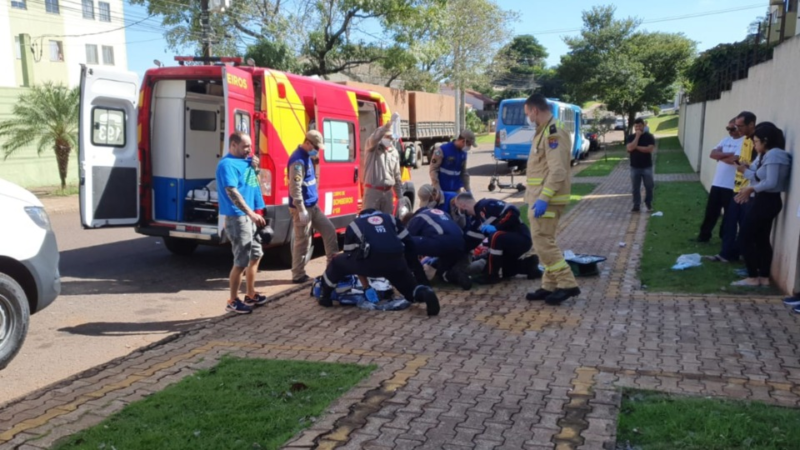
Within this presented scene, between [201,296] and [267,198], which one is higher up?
[267,198]

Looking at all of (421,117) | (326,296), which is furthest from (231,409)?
(421,117)

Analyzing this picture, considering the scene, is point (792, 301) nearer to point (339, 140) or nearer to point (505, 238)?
point (505, 238)

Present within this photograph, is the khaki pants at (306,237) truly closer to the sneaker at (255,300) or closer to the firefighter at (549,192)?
the sneaker at (255,300)

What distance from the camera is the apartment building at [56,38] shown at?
3259cm

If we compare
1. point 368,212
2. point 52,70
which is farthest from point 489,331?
point 52,70

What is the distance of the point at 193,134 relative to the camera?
896 cm

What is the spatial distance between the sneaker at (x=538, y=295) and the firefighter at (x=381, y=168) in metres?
2.86

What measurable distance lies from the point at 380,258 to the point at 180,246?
14.7 feet

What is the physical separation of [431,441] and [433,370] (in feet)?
3.87

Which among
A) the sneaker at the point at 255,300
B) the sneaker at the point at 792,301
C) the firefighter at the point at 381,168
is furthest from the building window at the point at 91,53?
the sneaker at the point at 792,301

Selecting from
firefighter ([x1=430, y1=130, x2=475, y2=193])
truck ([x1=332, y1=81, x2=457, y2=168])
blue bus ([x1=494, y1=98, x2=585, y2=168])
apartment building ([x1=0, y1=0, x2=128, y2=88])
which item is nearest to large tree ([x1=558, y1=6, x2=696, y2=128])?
truck ([x1=332, y1=81, x2=457, y2=168])

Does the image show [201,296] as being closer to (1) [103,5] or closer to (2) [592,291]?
(2) [592,291]

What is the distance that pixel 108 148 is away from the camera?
27.1 ft

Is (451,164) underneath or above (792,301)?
above
